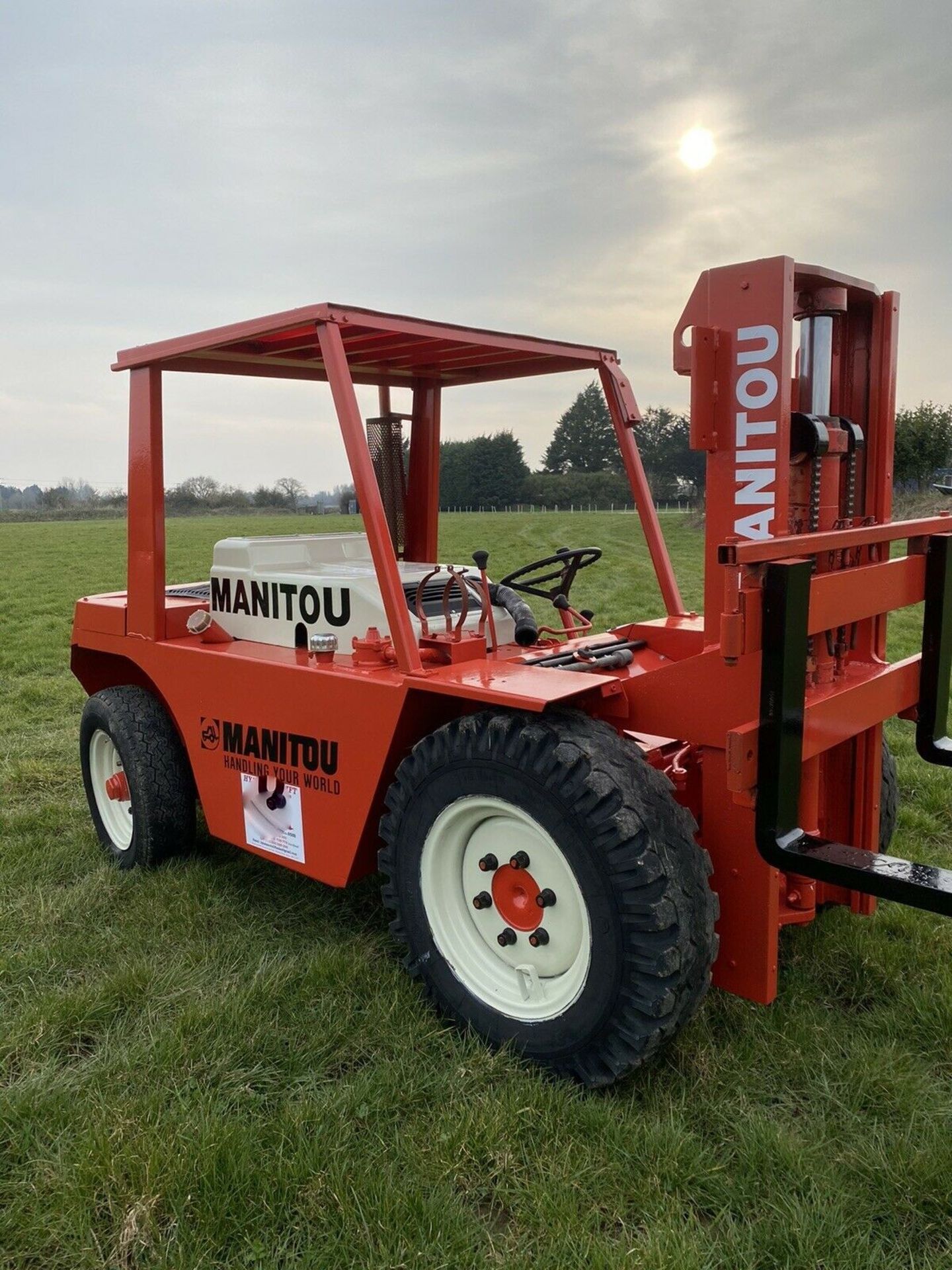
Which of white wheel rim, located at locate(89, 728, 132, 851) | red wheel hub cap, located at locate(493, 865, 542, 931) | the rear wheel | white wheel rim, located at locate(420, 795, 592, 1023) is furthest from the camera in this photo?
white wheel rim, located at locate(89, 728, 132, 851)

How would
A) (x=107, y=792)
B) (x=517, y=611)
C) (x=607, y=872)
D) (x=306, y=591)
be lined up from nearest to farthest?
(x=607, y=872)
(x=306, y=591)
(x=517, y=611)
(x=107, y=792)

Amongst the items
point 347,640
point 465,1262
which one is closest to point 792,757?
point 465,1262

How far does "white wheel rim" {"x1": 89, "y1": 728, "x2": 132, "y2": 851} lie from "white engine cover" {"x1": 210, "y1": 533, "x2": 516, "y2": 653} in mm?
1055

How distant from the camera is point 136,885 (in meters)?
4.43

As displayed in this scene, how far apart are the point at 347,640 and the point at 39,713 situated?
17.4 ft

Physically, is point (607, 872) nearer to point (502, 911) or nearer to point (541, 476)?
point (502, 911)

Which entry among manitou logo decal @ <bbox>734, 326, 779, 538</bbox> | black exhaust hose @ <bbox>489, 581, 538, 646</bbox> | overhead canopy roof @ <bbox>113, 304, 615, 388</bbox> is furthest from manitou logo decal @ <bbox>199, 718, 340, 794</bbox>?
manitou logo decal @ <bbox>734, 326, 779, 538</bbox>

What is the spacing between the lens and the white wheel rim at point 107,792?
16.1ft

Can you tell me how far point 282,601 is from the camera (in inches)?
162

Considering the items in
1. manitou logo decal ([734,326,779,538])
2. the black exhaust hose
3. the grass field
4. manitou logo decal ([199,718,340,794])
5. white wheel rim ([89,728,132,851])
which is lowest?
the grass field

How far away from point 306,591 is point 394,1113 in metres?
1.98

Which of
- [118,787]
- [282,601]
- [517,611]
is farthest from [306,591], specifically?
[118,787]

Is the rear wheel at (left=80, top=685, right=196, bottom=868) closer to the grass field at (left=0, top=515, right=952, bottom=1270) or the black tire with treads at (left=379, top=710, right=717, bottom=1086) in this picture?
the grass field at (left=0, top=515, right=952, bottom=1270)

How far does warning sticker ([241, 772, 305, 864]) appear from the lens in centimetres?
378
